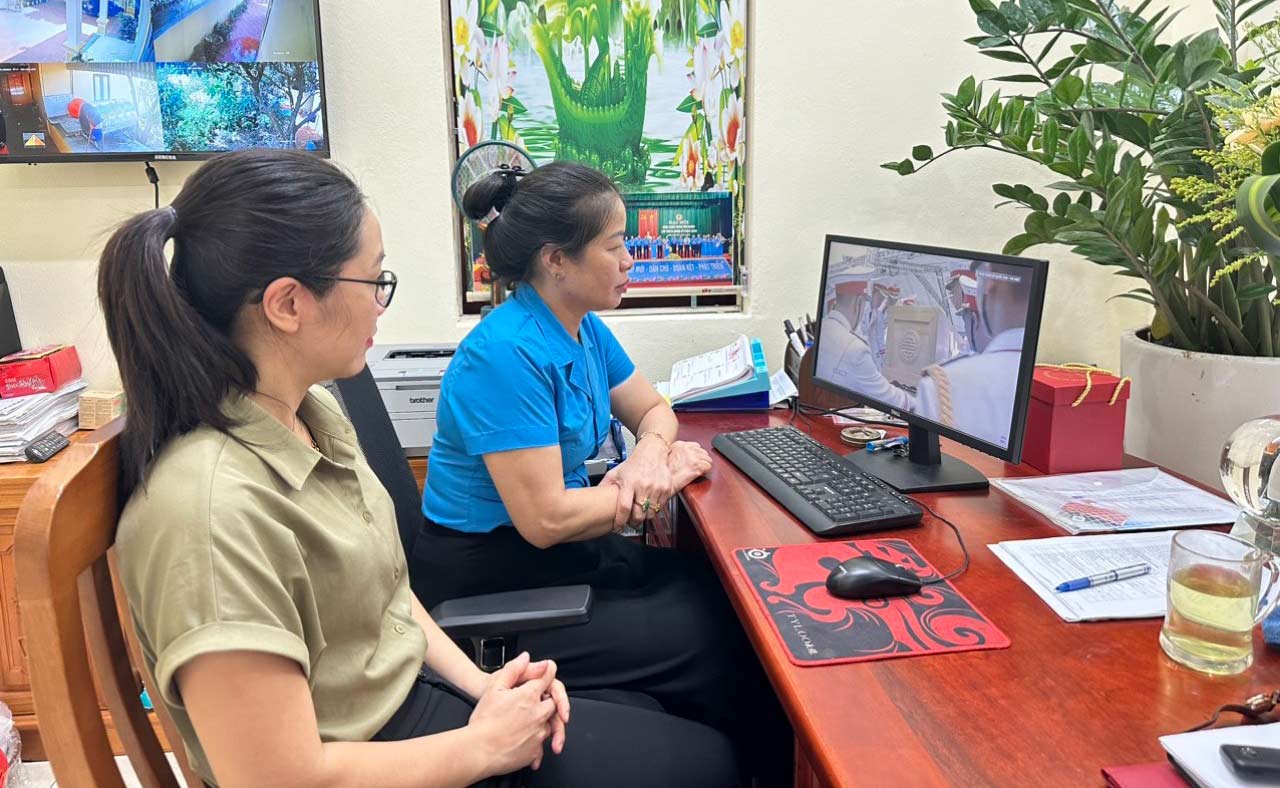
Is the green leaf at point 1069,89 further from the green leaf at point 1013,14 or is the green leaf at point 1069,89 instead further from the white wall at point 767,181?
the white wall at point 767,181

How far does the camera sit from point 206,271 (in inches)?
34.0

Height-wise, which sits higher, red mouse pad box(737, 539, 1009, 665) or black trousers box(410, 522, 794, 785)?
red mouse pad box(737, 539, 1009, 665)

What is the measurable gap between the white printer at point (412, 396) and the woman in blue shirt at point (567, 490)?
444mm

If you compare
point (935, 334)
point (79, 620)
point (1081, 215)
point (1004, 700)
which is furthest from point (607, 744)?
point (1081, 215)

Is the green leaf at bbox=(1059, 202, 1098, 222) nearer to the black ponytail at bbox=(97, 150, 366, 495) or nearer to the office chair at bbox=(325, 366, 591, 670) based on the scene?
the office chair at bbox=(325, 366, 591, 670)

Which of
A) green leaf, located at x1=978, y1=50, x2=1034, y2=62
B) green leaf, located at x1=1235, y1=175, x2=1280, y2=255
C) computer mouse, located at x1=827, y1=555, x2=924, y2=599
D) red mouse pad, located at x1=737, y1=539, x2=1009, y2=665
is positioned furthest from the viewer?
green leaf, located at x1=978, y1=50, x2=1034, y2=62

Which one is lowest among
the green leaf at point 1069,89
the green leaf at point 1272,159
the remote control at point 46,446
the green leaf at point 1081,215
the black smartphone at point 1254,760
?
the remote control at point 46,446

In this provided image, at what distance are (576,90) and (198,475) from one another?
1.75 meters

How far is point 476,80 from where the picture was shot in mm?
2248

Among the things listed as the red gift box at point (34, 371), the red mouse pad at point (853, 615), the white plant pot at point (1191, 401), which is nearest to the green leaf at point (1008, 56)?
the white plant pot at point (1191, 401)

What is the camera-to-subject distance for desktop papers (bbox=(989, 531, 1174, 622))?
1.01m

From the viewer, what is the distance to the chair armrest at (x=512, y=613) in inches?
47.3

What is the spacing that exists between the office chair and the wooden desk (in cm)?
27

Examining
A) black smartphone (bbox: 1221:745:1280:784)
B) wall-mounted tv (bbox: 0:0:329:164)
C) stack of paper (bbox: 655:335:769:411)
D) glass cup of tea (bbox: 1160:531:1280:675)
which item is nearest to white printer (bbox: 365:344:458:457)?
stack of paper (bbox: 655:335:769:411)
